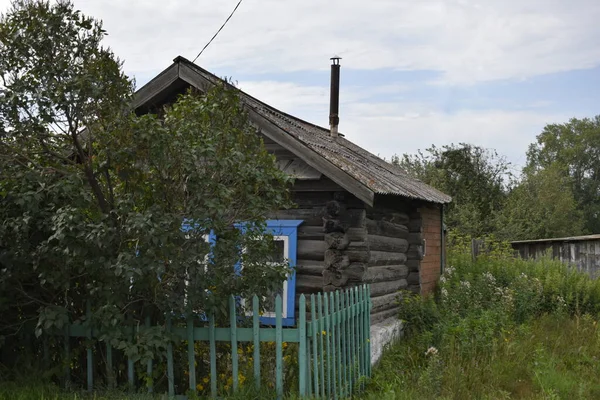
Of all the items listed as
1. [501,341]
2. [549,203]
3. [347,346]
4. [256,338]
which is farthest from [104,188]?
[549,203]

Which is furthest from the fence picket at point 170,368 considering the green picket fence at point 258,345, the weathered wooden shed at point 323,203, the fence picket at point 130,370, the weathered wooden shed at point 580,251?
the weathered wooden shed at point 580,251

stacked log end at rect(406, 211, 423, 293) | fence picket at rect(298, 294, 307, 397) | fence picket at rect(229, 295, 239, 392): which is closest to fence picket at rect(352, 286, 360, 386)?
fence picket at rect(298, 294, 307, 397)

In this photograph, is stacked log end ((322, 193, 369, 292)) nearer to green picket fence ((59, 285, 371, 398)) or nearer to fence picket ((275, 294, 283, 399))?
green picket fence ((59, 285, 371, 398))

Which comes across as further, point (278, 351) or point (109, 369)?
point (109, 369)

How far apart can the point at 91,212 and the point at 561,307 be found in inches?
388

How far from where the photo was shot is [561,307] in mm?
13125

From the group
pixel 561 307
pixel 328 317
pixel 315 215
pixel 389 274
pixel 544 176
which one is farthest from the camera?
pixel 544 176

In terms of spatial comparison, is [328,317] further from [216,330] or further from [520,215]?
[520,215]

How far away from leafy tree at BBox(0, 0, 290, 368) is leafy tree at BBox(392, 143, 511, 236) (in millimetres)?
25204

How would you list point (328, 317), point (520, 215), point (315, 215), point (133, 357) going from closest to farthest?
point (133, 357), point (328, 317), point (315, 215), point (520, 215)

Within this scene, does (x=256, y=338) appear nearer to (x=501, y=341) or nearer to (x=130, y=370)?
(x=130, y=370)

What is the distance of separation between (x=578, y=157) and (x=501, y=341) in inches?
2152

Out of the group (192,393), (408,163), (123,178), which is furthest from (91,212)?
(408,163)

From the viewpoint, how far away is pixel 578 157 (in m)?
60.3
